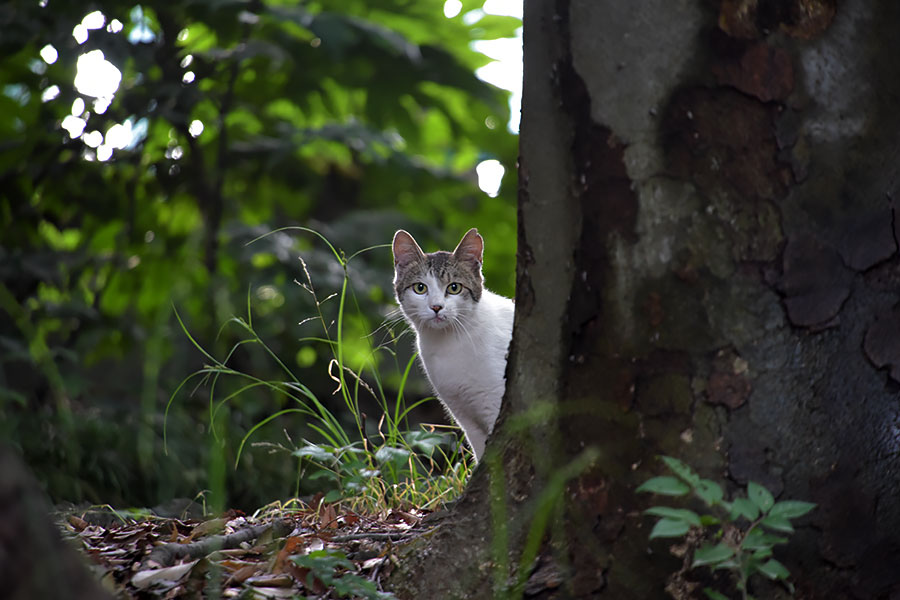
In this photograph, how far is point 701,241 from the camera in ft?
4.75

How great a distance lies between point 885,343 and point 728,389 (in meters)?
0.31

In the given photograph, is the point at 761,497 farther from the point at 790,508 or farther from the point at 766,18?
the point at 766,18

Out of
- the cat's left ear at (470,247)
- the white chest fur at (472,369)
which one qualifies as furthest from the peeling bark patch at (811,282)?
the cat's left ear at (470,247)

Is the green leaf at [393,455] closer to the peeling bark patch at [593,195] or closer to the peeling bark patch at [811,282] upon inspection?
the peeling bark patch at [593,195]

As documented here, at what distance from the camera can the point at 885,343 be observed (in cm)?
145

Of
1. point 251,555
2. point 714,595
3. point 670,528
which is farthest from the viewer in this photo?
point 251,555

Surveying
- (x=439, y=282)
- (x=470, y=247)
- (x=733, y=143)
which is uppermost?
(x=733, y=143)

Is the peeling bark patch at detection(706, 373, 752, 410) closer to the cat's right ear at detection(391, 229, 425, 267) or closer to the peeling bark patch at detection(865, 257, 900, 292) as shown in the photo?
the peeling bark patch at detection(865, 257, 900, 292)

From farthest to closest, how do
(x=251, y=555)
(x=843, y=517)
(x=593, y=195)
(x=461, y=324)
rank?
1. (x=461, y=324)
2. (x=251, y=555)
3. (x=593, y=195)
4. (x=843, y=517)

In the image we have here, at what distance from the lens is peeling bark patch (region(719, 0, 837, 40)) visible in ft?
4.68

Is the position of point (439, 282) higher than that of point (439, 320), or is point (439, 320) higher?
point (439, 282)

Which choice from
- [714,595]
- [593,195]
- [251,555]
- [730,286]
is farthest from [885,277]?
[251,555]

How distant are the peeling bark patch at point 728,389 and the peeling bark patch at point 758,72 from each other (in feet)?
1.66

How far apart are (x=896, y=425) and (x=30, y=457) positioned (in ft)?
11.8
